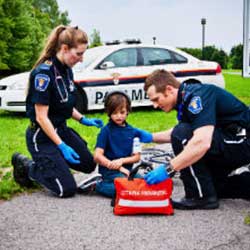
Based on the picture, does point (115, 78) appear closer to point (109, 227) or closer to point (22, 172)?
point (22, 172)

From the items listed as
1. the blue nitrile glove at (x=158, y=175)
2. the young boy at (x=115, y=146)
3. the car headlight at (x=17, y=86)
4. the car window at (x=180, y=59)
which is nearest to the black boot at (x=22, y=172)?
the young boy at (x=115, y=146)

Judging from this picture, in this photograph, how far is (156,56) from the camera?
11367mm

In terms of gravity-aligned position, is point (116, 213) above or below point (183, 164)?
below

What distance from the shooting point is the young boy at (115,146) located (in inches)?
169

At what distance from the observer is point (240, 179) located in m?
4.06

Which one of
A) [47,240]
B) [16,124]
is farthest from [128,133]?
[16,124]

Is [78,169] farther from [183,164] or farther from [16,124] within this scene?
[16,124]

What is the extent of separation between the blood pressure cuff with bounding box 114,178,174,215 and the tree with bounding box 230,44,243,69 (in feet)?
154

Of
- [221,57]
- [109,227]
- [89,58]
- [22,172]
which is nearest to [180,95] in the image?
[109,227]

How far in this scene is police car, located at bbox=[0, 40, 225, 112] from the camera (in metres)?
10.0

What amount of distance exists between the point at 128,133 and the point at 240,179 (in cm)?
97

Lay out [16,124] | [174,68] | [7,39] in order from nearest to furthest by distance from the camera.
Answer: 1. [16,124]
2. [174,68]
3. [7,39]

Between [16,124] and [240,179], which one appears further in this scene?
[16,124]

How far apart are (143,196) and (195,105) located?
2.44ft
